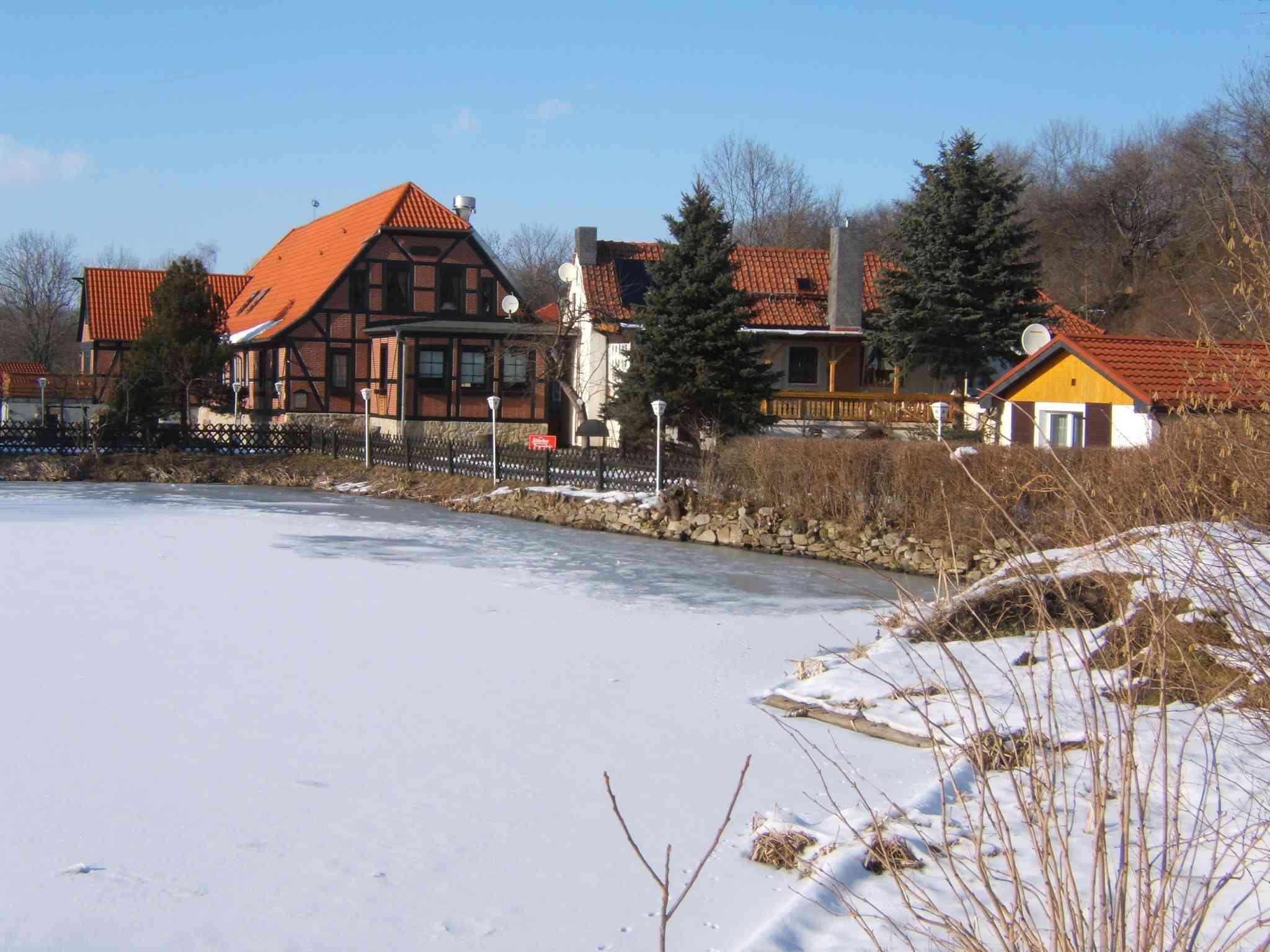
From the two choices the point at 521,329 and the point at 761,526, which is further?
the point at 521,329

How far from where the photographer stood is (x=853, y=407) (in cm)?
3484

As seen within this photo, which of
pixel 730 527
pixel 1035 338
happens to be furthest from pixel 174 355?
pixel 1035 338

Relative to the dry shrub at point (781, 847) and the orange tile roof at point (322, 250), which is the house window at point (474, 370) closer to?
the orange tile roof at point (322, 250)

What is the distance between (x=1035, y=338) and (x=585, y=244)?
16.8 metres

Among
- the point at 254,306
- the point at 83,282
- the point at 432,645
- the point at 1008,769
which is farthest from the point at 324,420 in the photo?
the point at 1008,769

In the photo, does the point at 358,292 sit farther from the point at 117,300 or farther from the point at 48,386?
the point at 48,386

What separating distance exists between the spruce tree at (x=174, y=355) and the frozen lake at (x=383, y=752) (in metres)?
18.8

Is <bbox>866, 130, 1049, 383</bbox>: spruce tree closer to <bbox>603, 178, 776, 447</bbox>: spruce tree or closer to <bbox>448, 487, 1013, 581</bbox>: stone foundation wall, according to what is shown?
<bbox>603, 178, 776, 447</bbox>: spruce tree

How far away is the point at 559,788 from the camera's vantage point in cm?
711

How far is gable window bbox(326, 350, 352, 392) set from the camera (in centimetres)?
3841

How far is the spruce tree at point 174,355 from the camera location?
3359 cm

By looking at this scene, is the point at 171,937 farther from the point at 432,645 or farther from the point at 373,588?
the point at 373,588

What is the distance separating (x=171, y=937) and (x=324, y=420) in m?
33.8

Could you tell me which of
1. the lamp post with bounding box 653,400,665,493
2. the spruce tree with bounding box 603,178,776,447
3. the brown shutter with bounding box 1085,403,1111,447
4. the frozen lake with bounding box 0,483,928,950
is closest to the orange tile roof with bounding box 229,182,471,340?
the spruce tree with bounding box 603,178,776,447
